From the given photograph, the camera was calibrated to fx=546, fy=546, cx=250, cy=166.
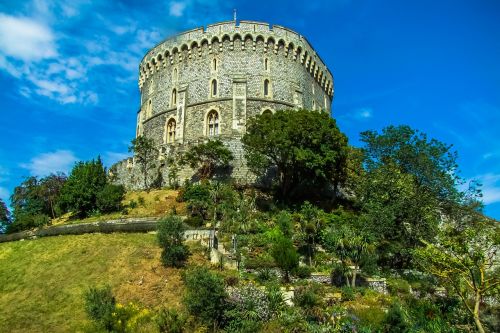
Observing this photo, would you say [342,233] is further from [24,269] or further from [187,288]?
[24,269]

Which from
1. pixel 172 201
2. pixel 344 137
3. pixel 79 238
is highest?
pixel 344 137

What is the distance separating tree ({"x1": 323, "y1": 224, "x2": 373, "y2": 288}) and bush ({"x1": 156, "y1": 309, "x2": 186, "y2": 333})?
11.0 m

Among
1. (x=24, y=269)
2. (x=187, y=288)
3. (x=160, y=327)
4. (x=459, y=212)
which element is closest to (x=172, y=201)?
(x=24, y=269)

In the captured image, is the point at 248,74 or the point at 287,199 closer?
the point at 287,199

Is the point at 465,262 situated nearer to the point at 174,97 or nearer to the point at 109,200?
the point at 109,200

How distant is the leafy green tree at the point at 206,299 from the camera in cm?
2506

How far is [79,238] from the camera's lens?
3650 centimetres

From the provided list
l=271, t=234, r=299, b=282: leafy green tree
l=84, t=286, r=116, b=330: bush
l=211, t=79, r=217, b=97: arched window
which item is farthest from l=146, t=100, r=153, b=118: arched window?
l=84, t=286, r=116, b=330: bush

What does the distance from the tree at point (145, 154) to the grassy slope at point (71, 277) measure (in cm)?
1458

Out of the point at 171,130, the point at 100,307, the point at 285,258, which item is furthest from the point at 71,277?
the point at 171,130

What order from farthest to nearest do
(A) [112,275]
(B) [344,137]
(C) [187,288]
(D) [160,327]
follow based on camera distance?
1. (B) [344,137]
2. (A) [112,275]
3. (C) [187,288]
4. (D) [160,327]

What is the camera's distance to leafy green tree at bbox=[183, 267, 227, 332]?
2506 cm

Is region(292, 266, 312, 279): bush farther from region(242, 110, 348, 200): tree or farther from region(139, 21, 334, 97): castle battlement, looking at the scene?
region(139, 21, 334, 97): castle battlement

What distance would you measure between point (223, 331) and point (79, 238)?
1565cm
